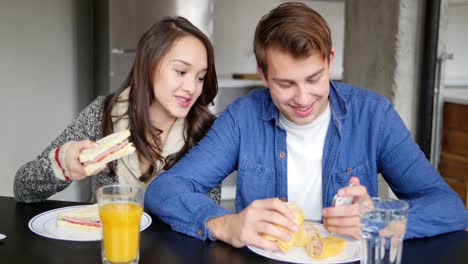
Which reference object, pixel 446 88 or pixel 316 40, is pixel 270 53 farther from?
pixel 446 88

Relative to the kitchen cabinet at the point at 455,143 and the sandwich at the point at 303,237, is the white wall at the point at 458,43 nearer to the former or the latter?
the kitchen cabinet at the point at 455,143

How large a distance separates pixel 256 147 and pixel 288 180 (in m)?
0.14

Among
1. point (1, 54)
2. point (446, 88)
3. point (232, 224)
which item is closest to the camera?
point (232, 224)

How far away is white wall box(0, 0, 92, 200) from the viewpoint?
11.6ft

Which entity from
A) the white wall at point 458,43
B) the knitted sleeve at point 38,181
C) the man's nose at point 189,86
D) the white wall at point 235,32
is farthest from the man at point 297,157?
the white wall at point 458,43

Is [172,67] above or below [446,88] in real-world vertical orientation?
above

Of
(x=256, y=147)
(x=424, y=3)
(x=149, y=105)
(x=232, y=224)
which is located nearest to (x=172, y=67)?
(x=149, y=105)

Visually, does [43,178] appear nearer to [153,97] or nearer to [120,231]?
[153,97]

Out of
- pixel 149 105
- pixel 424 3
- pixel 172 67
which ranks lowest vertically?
pixel 149 105

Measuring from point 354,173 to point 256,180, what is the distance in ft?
0.97

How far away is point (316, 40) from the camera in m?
1.50

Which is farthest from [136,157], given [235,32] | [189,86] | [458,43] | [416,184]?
[458,43]

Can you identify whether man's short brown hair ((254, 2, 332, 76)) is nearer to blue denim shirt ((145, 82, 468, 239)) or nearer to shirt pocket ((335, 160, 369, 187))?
blue denim shirt ((145, 82, 468, 239))

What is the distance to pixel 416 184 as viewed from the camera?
5.09ft
